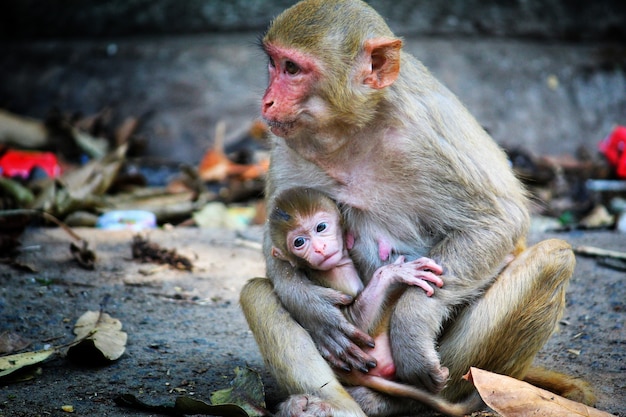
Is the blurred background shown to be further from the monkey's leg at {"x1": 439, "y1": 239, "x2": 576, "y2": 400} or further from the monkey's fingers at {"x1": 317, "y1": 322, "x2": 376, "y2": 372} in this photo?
the monkey's fingers at {"x1": 317, "y1": 322, "x2": 376, "y2": 372}

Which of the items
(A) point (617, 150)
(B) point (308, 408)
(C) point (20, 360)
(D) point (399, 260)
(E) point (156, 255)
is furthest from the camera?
(A) point (617, 150)

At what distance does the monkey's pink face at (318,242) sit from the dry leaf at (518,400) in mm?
877

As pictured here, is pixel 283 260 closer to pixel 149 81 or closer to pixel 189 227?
pixel 189 227

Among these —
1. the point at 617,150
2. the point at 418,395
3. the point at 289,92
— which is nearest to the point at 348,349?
the point at 418,395

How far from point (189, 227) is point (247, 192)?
1.54 metres

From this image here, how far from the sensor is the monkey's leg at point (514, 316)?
407cm

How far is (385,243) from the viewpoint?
4.38 m

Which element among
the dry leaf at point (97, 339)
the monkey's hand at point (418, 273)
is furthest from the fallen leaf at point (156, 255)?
the monkey's hand at point (418, 273)

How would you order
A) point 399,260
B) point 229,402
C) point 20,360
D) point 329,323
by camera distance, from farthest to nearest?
1. point 20,360
2. point 399,260
3. point 329,323
4. point 229,402

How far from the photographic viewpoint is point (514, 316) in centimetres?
407

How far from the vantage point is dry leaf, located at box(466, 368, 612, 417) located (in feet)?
12.6

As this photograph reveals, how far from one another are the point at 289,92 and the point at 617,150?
6.02 meters

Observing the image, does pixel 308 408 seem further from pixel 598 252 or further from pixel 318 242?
pixel 598 252

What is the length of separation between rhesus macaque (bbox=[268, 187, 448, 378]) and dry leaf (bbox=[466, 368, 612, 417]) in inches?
8.7
